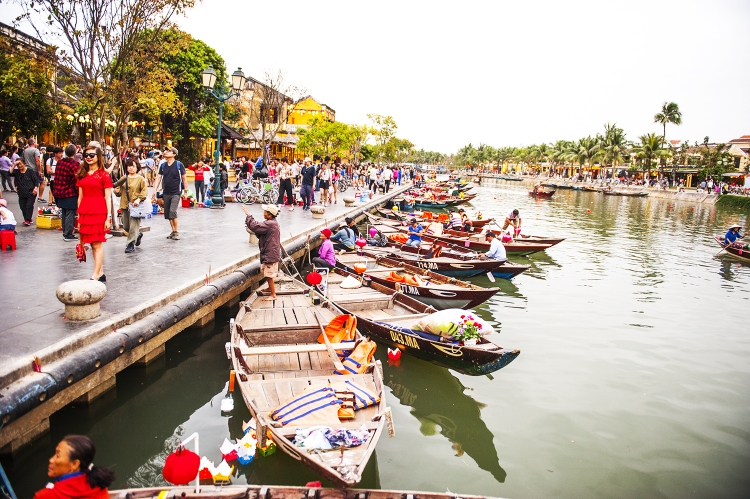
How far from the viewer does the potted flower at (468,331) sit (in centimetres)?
762

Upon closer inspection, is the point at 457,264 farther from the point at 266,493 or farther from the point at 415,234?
the point at 266,493

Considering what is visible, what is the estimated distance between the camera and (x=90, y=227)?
25.5 ft

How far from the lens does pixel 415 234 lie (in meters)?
18.9

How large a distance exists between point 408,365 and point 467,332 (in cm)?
173

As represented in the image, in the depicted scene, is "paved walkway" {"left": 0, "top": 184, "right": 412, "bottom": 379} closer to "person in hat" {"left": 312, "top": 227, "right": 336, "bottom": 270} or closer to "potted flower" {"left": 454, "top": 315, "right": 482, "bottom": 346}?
"person in hat" {"left": 312, "top": 227, "right": 336, "bottom": 270}

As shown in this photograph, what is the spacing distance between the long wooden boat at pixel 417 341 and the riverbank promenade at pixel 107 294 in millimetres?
2713

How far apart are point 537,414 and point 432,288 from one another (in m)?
3.97

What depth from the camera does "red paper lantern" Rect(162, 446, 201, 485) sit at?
4.51 metres

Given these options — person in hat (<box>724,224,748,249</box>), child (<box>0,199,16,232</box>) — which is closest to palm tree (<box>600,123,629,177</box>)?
person in hat (<box>724,224,748,249</box>)

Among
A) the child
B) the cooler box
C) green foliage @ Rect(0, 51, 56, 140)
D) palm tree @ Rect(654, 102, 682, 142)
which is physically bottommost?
the cooler box

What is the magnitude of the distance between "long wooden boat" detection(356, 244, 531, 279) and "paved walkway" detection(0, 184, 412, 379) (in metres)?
3.14

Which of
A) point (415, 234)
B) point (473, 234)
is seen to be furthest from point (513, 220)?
point (415, 234)

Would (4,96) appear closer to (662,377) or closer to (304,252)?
(304,252)

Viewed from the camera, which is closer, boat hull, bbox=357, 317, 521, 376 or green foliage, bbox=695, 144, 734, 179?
boat hull, bbox=357, 317, 521, 376
